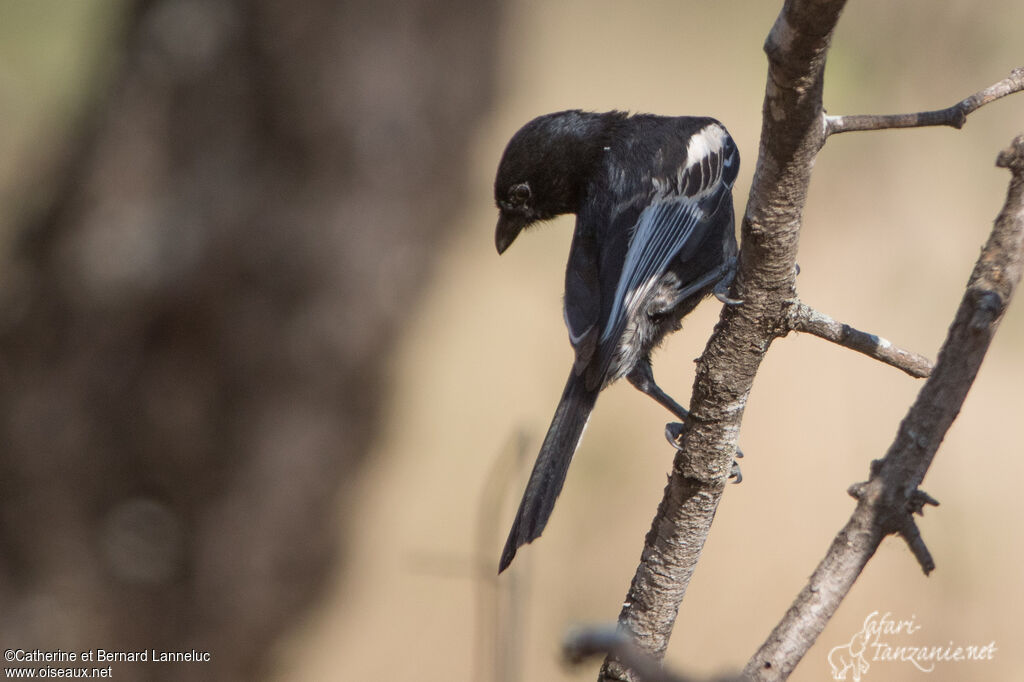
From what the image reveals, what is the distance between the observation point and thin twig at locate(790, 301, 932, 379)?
5.03 ft

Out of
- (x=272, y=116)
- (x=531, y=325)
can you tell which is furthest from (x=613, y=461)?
(x=272, y=116)

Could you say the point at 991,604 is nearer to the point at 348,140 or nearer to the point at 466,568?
the point at 466,568

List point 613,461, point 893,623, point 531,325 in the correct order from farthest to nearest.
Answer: point 531,325
point 613,461
point 893,623

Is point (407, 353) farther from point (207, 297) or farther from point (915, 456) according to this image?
point (915, 456)

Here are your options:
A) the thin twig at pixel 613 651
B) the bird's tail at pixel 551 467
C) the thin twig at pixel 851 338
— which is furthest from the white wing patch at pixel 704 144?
the thin twig at pixel 613 651

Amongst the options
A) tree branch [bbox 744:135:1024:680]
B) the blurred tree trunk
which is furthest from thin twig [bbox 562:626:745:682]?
the blurred tree trunk

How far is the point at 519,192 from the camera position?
2664 millimetres

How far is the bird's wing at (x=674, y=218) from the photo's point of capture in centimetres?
219

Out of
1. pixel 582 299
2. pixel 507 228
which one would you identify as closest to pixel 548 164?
pixel 507 228

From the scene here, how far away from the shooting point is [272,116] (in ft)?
10.7

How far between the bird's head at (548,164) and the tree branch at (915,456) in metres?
1.58

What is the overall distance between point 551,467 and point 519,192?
1.02m

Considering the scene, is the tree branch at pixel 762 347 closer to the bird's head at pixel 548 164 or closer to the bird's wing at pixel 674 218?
the bird's wing at pixel 674 218

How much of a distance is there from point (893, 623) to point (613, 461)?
1.28m
